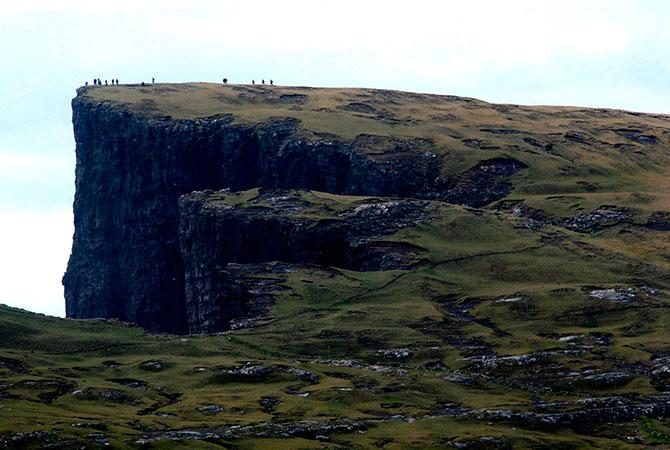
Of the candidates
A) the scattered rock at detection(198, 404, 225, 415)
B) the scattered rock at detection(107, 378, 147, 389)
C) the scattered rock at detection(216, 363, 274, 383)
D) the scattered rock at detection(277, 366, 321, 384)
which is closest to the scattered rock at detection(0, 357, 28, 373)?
the scattered rock at detection(107, 378, 147, 389)

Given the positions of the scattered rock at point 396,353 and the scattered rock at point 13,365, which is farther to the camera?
the scattered rock at point 396,353

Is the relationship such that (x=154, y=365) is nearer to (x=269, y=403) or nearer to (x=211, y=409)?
(x=269, y=403)

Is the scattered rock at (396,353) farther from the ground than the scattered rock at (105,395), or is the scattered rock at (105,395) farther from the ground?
the scattered rock at (396,353)

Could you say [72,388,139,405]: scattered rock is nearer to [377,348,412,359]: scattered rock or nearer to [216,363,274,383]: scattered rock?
[216,363,274,383]: scattered rock

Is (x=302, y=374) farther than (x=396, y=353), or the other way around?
(x=396, y=353)

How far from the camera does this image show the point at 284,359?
181 metres

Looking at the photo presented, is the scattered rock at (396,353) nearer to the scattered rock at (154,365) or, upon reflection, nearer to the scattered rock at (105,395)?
the scattered rock at (154,365)

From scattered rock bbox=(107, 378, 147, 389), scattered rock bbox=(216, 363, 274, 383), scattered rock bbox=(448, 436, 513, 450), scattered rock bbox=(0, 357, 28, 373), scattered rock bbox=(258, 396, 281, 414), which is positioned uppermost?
scattered rock bbox=(0, 357, 28, 373)

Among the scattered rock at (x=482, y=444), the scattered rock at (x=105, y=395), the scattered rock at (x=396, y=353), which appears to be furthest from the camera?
the scattered rock at (x=396, y=353)

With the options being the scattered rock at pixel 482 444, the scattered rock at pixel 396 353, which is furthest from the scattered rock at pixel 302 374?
the scattered rock at pixel 482 444

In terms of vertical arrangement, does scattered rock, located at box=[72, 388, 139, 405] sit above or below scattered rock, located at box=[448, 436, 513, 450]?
above

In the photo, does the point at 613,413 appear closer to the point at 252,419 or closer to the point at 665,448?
the point at 665,448

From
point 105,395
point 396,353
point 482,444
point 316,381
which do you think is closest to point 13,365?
point 105,395

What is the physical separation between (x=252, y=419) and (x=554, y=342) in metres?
56.6
